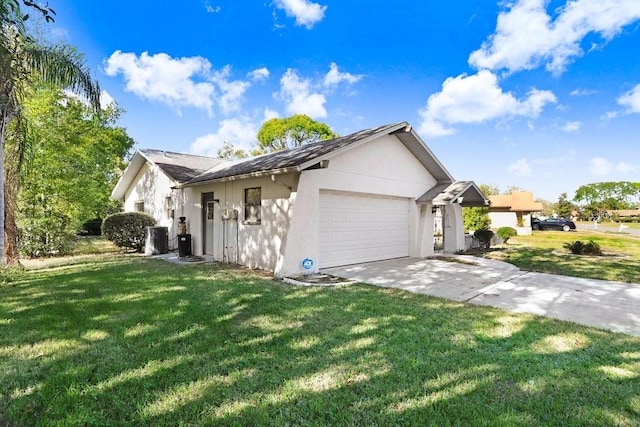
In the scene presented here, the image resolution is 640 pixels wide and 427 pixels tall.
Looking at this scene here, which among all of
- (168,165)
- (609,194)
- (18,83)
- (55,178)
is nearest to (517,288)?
(18,83)

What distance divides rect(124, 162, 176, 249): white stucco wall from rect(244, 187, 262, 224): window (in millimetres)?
5197

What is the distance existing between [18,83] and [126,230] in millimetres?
6722

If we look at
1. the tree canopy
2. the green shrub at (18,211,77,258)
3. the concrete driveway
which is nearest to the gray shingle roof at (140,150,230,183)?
the green shrub at (18,211,77,258)

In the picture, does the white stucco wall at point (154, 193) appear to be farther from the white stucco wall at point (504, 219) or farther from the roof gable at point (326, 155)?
the white stucco wall at point (504, 219)

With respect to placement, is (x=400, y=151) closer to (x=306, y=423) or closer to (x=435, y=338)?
(x=435, y=338)

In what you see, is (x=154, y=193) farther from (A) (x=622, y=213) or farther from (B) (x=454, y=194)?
(A) (x=622, y=213)

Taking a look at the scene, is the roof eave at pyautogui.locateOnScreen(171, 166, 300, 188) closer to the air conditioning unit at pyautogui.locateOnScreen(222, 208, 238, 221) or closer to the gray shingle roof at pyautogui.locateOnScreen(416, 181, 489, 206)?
the air conditioning unit at pyautogui.locateOnScreen(222, 208, 238, 221)

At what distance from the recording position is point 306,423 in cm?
252

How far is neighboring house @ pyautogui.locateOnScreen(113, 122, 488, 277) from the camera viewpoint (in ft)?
27.5

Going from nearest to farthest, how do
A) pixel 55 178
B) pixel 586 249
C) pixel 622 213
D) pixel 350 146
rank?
pixel 350 146 < pixel 55 178 < pixel 586 249 < pixel 622 213

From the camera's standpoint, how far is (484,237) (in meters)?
15.8

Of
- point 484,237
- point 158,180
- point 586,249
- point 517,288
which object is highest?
point 158,180

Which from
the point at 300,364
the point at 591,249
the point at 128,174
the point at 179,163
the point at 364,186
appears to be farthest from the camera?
the point at 128,174

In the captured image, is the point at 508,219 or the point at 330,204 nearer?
the point at 330,204
